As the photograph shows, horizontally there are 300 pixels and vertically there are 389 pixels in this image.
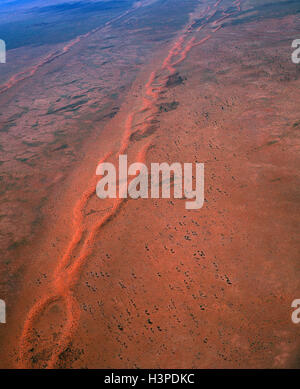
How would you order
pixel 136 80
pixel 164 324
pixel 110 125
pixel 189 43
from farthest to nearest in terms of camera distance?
1. pixel 189 43
2. pixel 136 80
3. pixel 110 125
4. pixel 164 324

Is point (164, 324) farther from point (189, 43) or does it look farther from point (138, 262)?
point (189, 43)

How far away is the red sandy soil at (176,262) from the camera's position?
309 cm

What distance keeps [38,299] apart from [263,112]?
7.14 m

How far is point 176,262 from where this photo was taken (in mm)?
3896

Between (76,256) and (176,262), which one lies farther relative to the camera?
(76,256)

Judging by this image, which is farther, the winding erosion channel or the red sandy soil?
the winding erosion channel

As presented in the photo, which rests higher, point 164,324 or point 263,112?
point 263,112

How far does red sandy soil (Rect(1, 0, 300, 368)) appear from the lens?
309 cm

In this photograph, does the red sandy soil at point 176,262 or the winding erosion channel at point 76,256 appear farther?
the winding erosion channel at point 76,256

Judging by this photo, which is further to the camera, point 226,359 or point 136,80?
point 136,80

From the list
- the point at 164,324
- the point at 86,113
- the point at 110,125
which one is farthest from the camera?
the point at 86,113

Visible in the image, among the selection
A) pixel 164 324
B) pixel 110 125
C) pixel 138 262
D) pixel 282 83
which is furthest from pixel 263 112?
pixel 164 324
